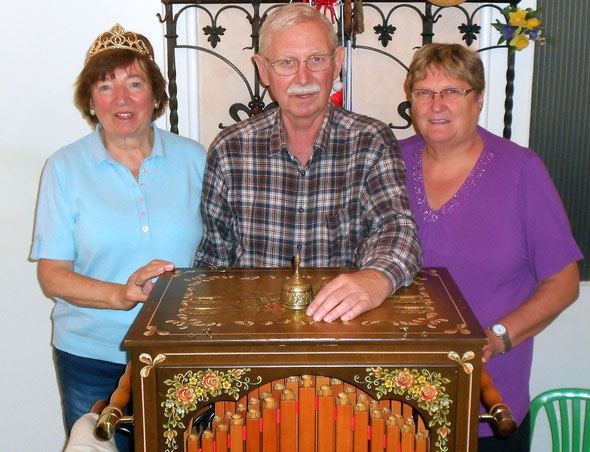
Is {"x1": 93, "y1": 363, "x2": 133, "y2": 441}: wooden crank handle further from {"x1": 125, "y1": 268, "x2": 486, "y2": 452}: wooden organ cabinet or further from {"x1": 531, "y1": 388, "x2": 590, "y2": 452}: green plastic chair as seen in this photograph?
{"x1": 531, "y1": 388, "x2": 590, "y2": 452}: green plastic chair

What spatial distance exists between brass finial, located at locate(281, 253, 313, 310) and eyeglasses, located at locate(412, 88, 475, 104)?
2.08ft

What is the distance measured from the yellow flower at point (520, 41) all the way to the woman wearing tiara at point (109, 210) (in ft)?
3.38

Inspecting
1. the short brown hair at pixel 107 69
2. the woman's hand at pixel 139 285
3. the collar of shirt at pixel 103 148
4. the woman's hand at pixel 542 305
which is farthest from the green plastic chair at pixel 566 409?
the short brown hair at pixel 107 69

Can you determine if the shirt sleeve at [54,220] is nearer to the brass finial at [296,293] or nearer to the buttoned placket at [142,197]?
the buttoned placket at [142,197]

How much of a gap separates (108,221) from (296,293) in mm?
684

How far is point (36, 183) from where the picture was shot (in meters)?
2.38

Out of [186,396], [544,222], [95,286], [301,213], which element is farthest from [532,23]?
[186,396]

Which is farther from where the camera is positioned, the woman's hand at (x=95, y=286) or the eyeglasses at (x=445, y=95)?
the eyeglasses at (x=445, y=95)

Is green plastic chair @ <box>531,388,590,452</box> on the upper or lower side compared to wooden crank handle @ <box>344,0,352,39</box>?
lower

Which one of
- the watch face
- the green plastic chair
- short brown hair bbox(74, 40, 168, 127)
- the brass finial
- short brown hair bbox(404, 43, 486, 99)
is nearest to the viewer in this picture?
the brass finial

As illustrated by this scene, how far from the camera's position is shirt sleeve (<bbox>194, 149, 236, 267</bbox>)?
184 cm

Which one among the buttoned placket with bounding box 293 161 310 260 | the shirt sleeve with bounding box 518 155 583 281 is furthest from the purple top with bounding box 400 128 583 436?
the buttoned placket with bounding box 293 161 310 260

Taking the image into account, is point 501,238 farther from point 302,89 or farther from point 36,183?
point 36,183

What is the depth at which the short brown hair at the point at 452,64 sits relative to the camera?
1727 millimetres
